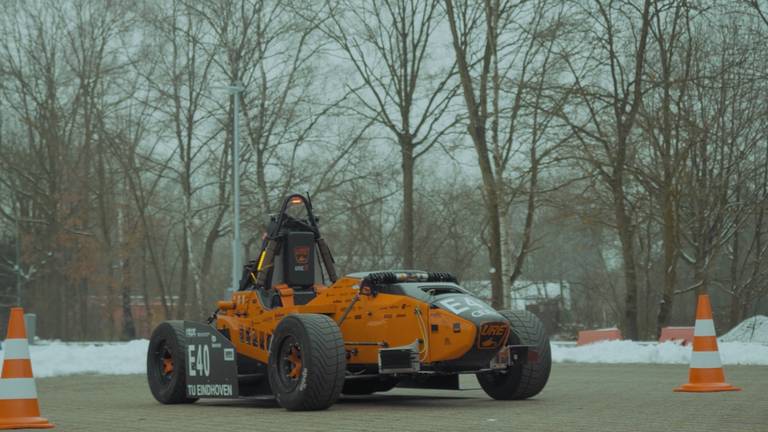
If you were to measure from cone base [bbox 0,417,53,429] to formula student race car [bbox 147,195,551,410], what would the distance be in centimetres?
283

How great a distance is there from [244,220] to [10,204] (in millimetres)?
15238

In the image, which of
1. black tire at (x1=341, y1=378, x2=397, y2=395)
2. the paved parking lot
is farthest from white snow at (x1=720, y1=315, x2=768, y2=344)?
black tire at (x1=341, y1=378, x2=397, y2=395)

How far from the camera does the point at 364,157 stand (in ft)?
147

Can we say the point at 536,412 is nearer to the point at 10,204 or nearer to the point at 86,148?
the point at 86,148

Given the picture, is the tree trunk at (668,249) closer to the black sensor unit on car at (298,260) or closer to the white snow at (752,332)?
the white snow at (752,332)

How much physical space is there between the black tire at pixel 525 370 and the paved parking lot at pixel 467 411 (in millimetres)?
188

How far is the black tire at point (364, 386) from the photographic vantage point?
14624 millimetres

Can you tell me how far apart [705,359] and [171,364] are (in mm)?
6613

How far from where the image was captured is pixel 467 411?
12.1 meters

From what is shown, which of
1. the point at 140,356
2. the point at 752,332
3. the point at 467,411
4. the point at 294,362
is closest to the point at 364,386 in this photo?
the point at 294,362

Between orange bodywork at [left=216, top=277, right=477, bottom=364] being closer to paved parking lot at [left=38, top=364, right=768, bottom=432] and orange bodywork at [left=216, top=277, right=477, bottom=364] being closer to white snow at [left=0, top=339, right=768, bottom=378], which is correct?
paved parking lot at [left=38, top=364, right=768, bottom=432]

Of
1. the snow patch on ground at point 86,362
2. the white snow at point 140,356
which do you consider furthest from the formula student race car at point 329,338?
the snow patch on ground at point 86,362

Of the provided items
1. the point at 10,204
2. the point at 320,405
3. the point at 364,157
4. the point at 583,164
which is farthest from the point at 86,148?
the point at 320,405

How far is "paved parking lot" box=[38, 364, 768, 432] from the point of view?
411 inches
